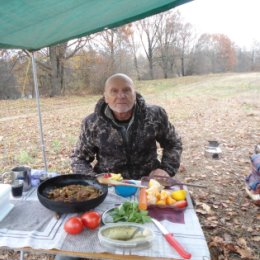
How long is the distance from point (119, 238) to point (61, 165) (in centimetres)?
365

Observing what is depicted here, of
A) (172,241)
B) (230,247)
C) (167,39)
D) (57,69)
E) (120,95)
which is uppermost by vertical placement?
(167,39)

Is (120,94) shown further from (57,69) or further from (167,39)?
(167,39)

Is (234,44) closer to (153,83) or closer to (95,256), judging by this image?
(153,83)

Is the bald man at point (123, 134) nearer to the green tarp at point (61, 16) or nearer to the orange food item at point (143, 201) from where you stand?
the green tarp at point (61, 16)

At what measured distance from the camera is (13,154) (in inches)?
211

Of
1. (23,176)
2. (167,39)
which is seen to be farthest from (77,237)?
(167,39)

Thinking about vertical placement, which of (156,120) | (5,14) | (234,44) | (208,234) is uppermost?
(234,44)

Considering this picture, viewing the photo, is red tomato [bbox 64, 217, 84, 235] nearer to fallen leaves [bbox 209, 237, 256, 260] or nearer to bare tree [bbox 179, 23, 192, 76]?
fallen leaves [bbox 209, 237, 256, 260]

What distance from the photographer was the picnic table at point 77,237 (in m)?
1.23

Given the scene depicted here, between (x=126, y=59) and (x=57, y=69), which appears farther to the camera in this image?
(x=126, y=59)

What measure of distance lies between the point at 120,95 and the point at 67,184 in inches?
38.0

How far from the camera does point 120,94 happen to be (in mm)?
2473

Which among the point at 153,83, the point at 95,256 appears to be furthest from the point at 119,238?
the point at 153,83

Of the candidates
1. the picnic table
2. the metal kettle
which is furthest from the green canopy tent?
the picnic table
